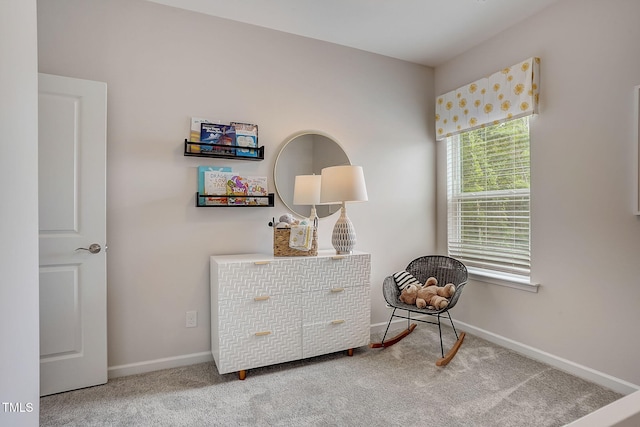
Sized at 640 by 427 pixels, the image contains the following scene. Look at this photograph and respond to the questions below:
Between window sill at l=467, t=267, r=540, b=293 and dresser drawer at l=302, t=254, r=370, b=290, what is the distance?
1.05 m

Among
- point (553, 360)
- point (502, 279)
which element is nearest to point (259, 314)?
point (502, 279)

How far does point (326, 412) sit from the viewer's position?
1.90 metres

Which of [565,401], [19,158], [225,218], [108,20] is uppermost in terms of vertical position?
[108,20]

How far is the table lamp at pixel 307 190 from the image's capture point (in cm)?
277

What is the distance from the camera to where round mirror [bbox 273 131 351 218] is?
2.81 meters

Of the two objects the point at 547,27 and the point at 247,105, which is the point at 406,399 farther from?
the point at 547,27

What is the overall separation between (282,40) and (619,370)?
126 inches

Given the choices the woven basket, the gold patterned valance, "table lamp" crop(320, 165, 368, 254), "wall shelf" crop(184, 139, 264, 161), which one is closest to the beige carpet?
the woven basket

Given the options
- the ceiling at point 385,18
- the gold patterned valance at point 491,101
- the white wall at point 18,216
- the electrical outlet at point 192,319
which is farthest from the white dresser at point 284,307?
the ceiling at point 385,18

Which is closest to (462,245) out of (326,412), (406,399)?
(406,399)

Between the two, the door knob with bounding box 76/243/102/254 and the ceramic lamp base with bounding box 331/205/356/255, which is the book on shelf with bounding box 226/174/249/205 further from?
the door knob with bounding box 76/243/102/254

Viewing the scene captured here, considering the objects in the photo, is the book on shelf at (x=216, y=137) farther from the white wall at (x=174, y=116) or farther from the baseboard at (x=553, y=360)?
the baseboard at (x=553, y=360)

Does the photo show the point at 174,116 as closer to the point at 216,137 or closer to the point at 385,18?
the point at 216,137

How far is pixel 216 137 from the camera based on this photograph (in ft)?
8.38
